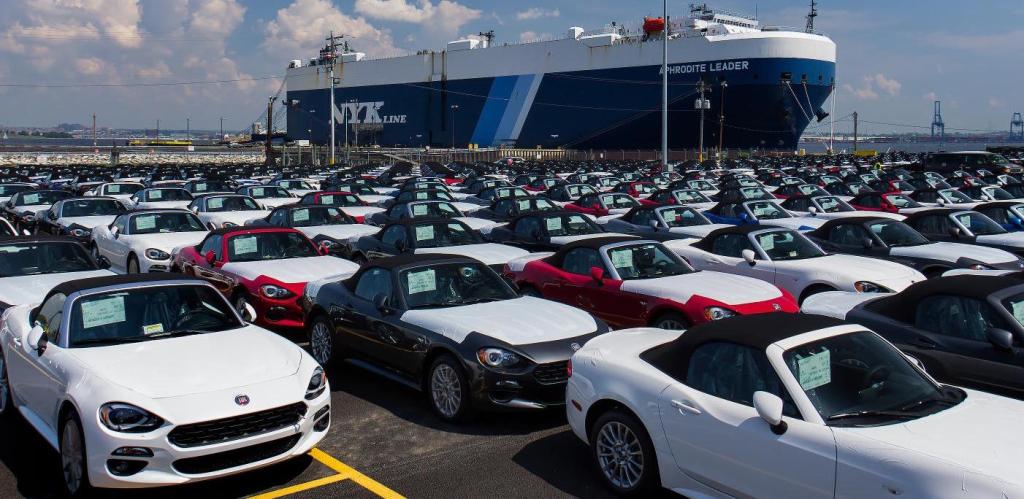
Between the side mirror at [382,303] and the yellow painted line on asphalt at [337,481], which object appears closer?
the yellow painted line on asphalt at [337,481]

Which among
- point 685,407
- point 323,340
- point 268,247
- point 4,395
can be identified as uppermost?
point 268,247

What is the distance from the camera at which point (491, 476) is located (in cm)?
598

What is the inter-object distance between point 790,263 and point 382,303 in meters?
5.48

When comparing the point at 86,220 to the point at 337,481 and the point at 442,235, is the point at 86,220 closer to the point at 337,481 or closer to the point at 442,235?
the point at 442,235

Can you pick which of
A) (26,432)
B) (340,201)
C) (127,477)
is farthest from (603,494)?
(340,201)

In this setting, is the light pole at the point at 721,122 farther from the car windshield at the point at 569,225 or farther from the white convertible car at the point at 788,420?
the white convertible car at the point at 788,420

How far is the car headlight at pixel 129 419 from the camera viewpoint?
17.2ft

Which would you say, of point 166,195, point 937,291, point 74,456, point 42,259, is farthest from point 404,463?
point 166,195

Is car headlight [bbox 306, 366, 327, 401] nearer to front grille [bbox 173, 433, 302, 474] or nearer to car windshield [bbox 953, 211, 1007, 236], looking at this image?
front grille [bbox 173, 433, 302, 474]

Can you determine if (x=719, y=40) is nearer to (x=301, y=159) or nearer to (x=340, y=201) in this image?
(x=301, y=159)

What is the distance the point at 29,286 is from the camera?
29.4 ft

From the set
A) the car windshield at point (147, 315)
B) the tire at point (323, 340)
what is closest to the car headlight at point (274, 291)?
the tire at point (323, 340)

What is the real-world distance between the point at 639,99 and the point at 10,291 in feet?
229

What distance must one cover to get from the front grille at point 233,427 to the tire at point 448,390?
156cm
